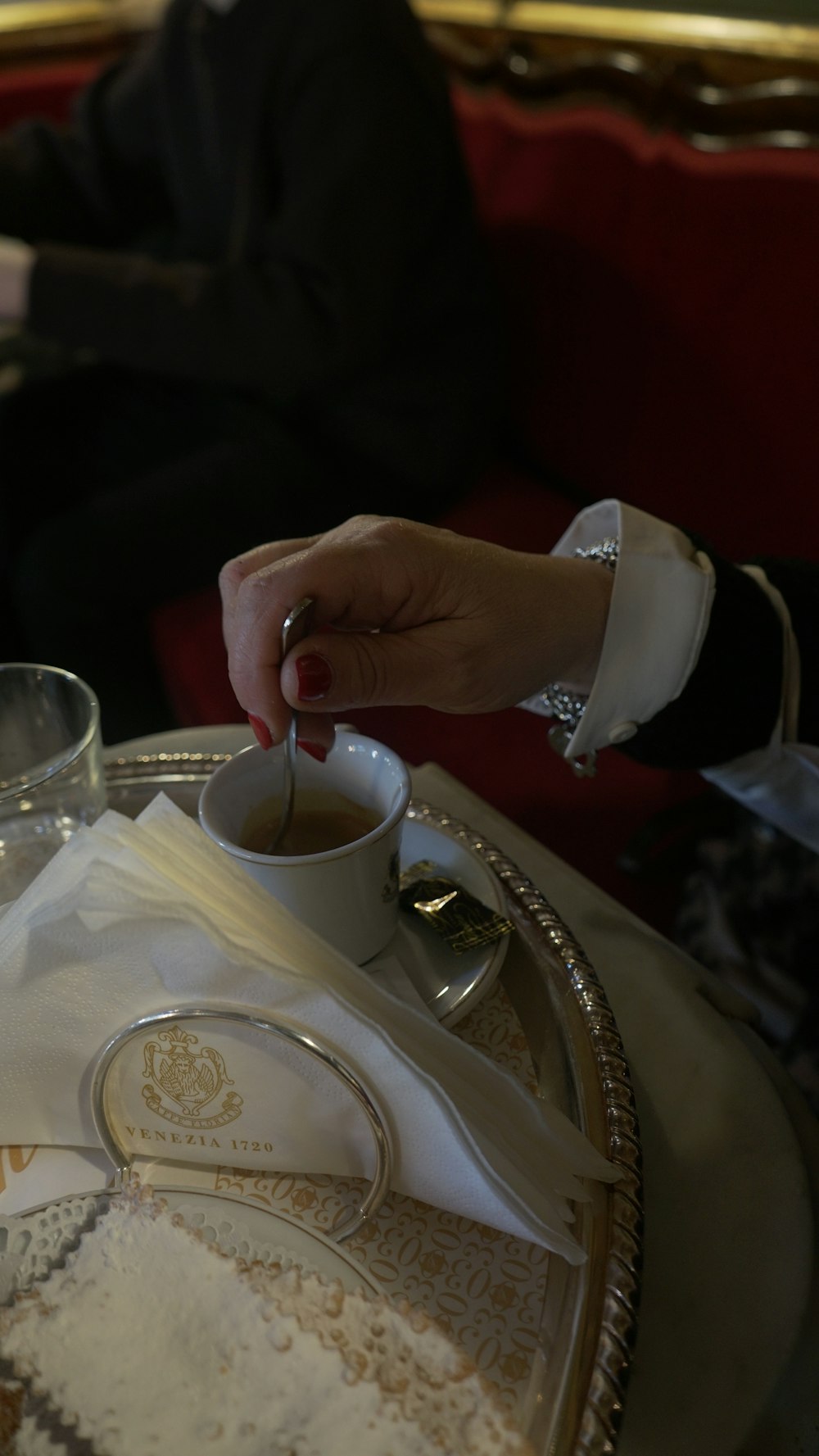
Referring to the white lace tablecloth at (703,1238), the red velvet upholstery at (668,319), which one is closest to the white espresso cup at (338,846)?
the white lace tablecloth at (703,1238)

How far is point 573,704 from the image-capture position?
59 centimetres

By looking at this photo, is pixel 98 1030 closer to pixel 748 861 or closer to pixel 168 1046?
pixel 168 1046

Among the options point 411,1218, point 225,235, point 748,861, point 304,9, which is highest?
point 304,9

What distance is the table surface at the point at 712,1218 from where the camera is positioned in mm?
371

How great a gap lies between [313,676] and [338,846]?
10 centimetres

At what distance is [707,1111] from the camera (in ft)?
1.52

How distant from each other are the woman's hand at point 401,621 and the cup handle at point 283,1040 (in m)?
0.15

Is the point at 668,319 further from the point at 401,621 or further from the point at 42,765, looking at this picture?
the point at 42,765

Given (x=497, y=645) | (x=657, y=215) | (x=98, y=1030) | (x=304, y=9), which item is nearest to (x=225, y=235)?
(x=304, y=9)

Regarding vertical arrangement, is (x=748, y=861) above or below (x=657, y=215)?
below

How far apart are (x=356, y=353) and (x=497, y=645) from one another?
0.70 meters

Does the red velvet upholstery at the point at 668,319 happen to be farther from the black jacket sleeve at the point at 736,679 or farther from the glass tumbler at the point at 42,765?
the glass tumbler at the point at 42,765

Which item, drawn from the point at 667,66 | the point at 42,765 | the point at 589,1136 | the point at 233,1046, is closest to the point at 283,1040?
the point at 233,1046

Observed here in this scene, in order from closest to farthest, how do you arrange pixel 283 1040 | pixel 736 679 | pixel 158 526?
pixel 283 1040, pixel 736 679, pixel 158 526
